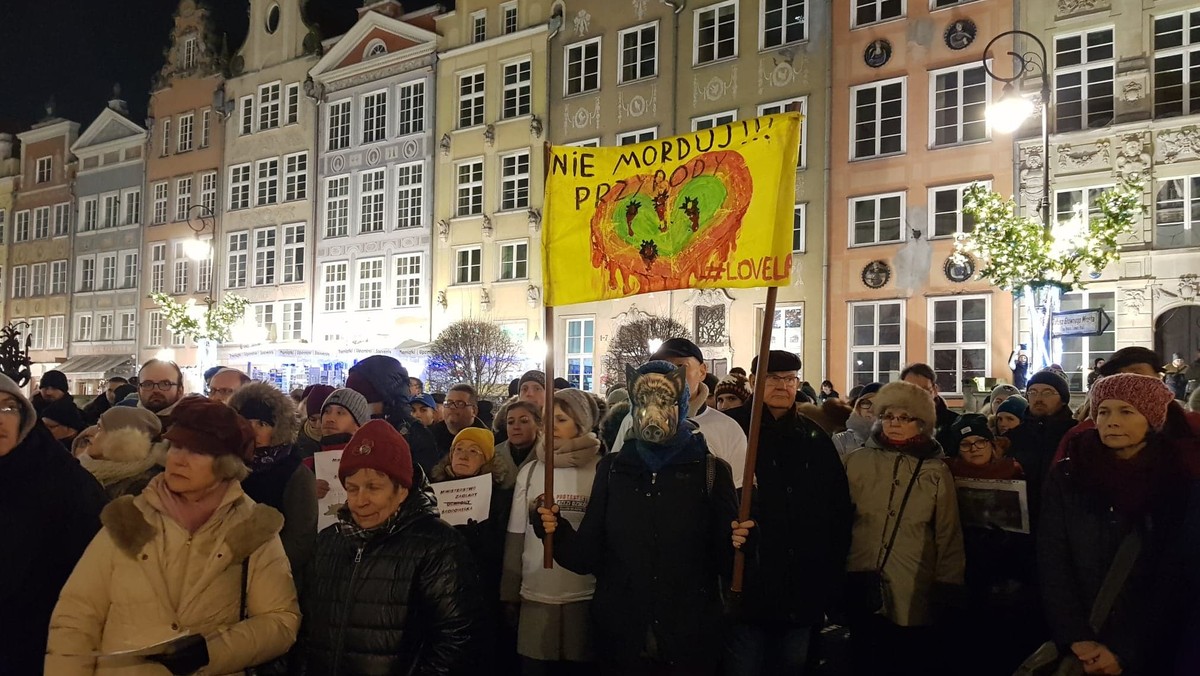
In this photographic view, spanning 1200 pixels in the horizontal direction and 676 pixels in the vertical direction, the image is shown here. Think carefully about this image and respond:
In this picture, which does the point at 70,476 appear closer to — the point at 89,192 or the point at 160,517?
the point at 160,517

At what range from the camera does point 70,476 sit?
3547 mm

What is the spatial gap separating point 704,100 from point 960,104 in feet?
21.3

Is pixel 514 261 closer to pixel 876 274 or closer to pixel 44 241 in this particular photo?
pixel 876 274

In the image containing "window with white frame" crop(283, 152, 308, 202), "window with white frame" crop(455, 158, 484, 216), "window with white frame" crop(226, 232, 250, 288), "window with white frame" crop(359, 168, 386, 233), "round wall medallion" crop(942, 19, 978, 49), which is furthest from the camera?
"window with white frame" crop(226, 232, 250, 288)

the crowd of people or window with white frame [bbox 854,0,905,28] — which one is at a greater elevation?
window with white frame [bbox 854,0,905,28]

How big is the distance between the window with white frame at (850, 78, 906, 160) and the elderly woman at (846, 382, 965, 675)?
1844 centimetres

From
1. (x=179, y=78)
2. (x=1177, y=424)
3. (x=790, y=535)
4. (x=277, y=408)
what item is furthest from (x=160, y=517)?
(x=179, y=78)

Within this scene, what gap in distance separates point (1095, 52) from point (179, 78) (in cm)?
3261

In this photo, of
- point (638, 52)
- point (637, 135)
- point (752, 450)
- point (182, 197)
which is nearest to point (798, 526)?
point (752, 450)

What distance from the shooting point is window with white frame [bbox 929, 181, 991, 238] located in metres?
20.8

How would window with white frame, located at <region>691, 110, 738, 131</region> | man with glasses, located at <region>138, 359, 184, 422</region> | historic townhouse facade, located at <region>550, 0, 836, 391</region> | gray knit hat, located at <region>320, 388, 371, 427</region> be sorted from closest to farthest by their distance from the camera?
gray knit hat, located at <region>320, 388, 371, 427</region>, man with glasses, located at <region>138, 359, 184, 422</region>, historic townhouse facade, located at <region>550, 0, 836, 391</region>, window with white frame, located at <region>691, 110, 738, 131</region>

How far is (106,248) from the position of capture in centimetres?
3878

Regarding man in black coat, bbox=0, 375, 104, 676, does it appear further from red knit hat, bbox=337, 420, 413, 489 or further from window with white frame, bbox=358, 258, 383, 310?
window with white frame, bbox=358, 258, 383, 310

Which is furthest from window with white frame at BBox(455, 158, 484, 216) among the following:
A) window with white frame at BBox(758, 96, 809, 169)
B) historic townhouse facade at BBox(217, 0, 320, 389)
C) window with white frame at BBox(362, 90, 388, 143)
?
window with white frame at BBox(758, 96, 809, 169)
